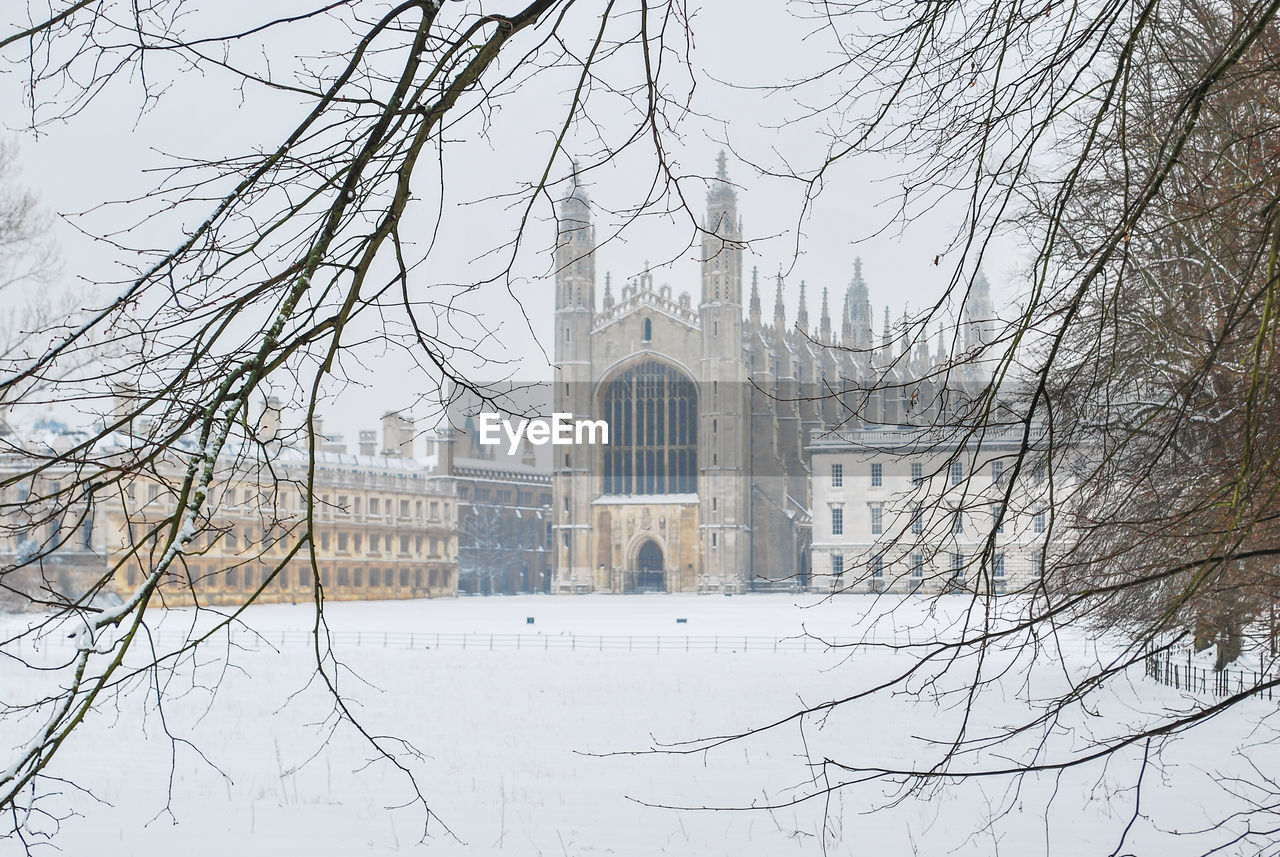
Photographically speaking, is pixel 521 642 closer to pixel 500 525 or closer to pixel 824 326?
pixel 824 326

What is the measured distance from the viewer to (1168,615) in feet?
10.7

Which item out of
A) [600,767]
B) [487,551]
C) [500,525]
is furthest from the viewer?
[500,525]

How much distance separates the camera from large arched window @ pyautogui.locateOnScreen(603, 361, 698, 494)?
62688 mm

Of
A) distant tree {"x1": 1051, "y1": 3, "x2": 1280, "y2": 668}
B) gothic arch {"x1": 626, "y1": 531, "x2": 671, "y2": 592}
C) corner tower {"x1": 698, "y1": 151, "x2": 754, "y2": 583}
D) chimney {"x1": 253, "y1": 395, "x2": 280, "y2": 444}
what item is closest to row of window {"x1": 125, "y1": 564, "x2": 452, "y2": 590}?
gothic arch {"x1": 626, "y1": 531, "x2": 671, "y2": 592}

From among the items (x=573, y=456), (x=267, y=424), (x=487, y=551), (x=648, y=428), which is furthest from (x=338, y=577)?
(x=267, y=424)

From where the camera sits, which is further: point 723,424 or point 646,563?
point 646,563

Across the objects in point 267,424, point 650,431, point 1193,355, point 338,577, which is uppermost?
point 650,431

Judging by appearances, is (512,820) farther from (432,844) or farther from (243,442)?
(243,442)

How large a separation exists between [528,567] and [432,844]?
6586cm

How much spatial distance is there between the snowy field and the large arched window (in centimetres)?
3795

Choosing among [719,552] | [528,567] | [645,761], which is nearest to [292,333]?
[645,761]

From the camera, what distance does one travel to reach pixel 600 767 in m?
13.1

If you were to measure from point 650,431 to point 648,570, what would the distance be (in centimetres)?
646

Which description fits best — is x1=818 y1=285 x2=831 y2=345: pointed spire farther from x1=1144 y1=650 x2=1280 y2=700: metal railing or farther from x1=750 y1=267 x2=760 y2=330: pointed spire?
x1=1144 y1=650 x2=1280 y2=700: metal railing
